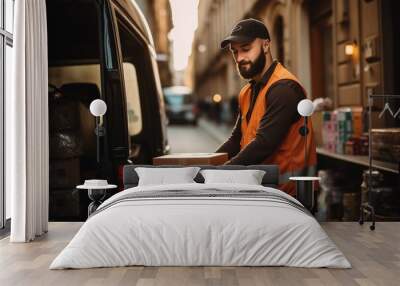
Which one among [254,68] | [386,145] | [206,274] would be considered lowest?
[206,274]

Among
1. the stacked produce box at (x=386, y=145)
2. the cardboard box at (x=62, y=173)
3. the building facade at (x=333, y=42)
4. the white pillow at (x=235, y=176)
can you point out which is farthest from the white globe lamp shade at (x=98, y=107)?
the stacked produce box at (x=386, y=145)

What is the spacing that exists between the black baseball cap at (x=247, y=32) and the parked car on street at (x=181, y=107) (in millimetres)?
5828

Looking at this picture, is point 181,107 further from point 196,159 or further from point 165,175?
point 165,175

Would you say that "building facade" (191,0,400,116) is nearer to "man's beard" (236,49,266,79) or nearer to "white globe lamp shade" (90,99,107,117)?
"man's beard" (236,49,266,79)

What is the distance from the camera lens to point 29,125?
6.37 m

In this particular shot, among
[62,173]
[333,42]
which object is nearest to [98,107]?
[62,173]

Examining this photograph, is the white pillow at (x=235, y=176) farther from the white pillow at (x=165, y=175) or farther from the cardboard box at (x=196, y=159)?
the cardboard box at (x=196, y=159)

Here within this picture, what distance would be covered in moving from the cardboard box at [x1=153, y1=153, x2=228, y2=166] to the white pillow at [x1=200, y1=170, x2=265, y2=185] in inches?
17.1

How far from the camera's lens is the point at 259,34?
7207mm

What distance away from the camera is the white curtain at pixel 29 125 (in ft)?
20.5

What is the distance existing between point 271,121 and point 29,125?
2374 millimetres

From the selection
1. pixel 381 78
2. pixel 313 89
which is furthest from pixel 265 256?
pixel 313 89

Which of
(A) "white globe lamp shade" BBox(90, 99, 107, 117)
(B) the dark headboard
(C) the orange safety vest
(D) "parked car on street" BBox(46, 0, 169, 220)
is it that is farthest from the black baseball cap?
(A) "white globe lamp shade" BBox(90, 99, 107, 117)

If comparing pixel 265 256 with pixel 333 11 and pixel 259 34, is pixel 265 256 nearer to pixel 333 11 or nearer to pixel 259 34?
pixel 259 34
